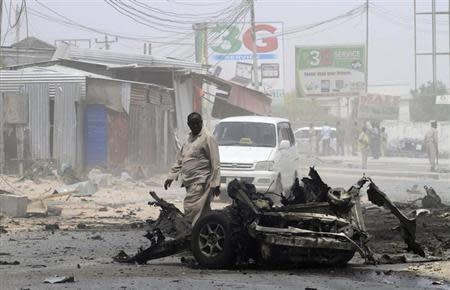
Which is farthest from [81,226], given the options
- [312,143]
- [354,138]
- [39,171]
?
[354,138]

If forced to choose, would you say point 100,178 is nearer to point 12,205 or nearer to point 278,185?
point 278,185

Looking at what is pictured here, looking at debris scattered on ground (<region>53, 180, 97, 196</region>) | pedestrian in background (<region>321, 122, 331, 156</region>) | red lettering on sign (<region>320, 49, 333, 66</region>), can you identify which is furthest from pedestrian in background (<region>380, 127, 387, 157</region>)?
debris scattered on ground (<region>53, 180, 97, 196</region>)

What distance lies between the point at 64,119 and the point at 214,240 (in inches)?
627

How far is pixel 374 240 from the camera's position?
31.0 feet

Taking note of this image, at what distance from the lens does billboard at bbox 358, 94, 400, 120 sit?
53.8m

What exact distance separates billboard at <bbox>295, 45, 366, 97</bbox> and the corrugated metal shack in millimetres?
39423

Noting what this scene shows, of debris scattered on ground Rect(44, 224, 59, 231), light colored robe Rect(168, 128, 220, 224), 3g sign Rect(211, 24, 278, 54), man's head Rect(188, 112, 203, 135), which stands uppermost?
3g sign Rect(211, 24, 278, 54)

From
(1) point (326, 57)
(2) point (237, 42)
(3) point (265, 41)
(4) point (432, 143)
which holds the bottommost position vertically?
(4) point (432, 143)

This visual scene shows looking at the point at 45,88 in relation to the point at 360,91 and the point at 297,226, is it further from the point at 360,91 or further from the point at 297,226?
the point at 360,91

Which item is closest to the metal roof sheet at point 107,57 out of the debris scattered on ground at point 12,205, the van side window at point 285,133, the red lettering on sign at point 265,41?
the van side window at point 285,133

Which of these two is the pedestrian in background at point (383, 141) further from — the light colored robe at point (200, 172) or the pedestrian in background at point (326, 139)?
the light colored robe at point (200, 172)

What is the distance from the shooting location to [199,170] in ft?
27.2

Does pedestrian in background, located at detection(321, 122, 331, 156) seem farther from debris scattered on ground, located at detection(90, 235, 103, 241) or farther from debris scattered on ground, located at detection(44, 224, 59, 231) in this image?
debris scattered on ground, located at detection(90, 235, 103, 241)

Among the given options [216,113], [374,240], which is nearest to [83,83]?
[216,113]
